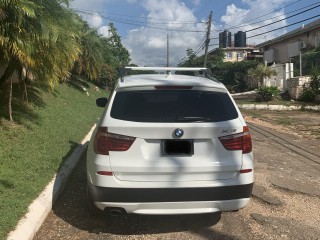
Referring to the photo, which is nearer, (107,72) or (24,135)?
(24,135)

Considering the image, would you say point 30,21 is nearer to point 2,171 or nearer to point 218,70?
point 2,171

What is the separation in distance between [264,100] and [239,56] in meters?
47.9

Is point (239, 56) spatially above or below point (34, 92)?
above

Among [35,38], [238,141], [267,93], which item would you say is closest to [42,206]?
[238,141]

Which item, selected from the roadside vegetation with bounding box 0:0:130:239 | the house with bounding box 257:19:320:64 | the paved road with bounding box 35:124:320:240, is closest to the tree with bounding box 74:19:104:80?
the roadside vegetation with bounding box 0:0:130:239

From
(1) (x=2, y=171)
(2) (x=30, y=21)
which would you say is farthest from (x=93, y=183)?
(2) (x=30, y=21)

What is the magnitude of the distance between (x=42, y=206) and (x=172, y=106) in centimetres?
206

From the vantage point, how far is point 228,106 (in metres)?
4.32

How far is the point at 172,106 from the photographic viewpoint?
4.21 m

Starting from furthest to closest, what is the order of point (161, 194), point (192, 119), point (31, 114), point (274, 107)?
point (274, 107) → point (31, 114) → point (192, 119) → point (161, 194)

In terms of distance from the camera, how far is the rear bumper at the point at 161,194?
3.95 metres

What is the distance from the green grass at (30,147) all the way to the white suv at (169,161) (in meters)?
1.18

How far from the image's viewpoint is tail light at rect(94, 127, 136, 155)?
3.96 m

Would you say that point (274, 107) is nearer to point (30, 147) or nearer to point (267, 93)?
point (267, 93)
